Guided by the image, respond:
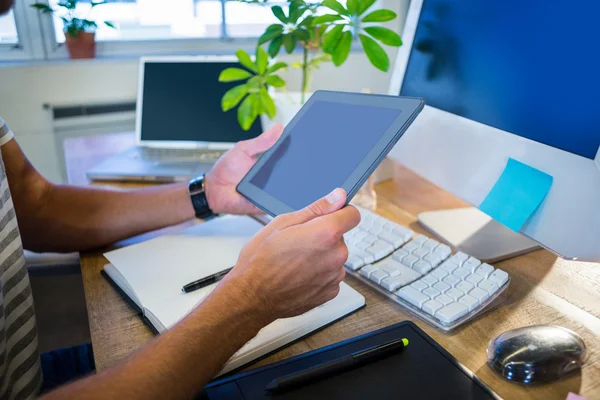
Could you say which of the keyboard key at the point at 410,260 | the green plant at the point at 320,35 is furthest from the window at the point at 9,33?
the keyboard key at the point at 410,260

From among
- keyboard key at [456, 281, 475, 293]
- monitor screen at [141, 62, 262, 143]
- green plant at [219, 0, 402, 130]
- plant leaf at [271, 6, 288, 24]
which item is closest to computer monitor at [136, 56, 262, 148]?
monitor screen at [141, 62, 262, 143]

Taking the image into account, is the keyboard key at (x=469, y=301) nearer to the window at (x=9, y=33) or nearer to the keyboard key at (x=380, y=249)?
the keyboard key at (x=380, y=249)

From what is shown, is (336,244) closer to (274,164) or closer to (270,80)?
(274,164)

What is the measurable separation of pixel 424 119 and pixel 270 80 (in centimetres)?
34

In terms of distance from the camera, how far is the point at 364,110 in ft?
2.09

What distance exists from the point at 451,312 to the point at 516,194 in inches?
7.5

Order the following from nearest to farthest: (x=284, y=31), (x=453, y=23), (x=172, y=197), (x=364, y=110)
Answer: (x=364, y=110)
(x=453, y=23)
(x=172, y=197)
(x=284, y=31)

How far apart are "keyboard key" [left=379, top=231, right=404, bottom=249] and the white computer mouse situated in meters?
0.23

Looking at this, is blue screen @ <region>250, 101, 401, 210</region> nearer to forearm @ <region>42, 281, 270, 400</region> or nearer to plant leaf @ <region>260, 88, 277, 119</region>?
forearm @ <region>42, 281, 270, 400</region>

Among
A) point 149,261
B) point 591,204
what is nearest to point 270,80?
point 149,261

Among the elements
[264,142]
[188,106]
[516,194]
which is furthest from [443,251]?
[188,106]

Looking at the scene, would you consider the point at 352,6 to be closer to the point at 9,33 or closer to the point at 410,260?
the point at 410,260

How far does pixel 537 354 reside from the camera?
48 cm

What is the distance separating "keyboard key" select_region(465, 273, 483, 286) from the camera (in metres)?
0.62
